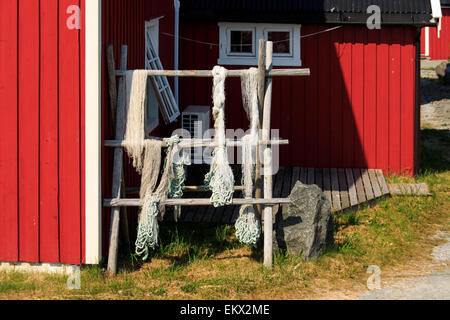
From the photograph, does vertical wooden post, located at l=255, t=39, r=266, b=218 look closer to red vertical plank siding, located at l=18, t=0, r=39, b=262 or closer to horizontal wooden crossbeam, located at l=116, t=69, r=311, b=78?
horizontal wooden crossbeam, located at l=116, t=69, r=311, b=78

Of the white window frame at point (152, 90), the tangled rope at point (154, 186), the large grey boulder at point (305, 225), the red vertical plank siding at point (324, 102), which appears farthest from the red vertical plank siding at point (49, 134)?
the red vertical plank siding at point (324, 102)

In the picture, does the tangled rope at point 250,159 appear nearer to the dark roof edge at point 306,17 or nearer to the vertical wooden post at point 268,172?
the vertical wooden post at point 268,172

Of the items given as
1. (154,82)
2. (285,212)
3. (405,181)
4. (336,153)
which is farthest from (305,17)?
(285,212)

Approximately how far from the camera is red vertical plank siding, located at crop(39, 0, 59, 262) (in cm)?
802

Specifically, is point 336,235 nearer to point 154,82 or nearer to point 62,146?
point 154,82

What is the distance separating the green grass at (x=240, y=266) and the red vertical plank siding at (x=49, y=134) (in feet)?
1.47

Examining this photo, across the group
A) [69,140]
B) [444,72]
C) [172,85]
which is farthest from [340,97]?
[444,72]

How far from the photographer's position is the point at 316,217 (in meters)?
8.76

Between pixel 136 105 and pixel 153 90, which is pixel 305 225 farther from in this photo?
pixel 153 90

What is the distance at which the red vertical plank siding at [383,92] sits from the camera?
12.7 m

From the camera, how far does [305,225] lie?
28.7 feet

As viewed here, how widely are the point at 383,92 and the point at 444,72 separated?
35.0ft

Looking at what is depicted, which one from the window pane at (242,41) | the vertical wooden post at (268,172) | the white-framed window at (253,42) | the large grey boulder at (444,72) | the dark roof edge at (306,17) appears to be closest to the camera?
the vertical wooden post at (268,172)
